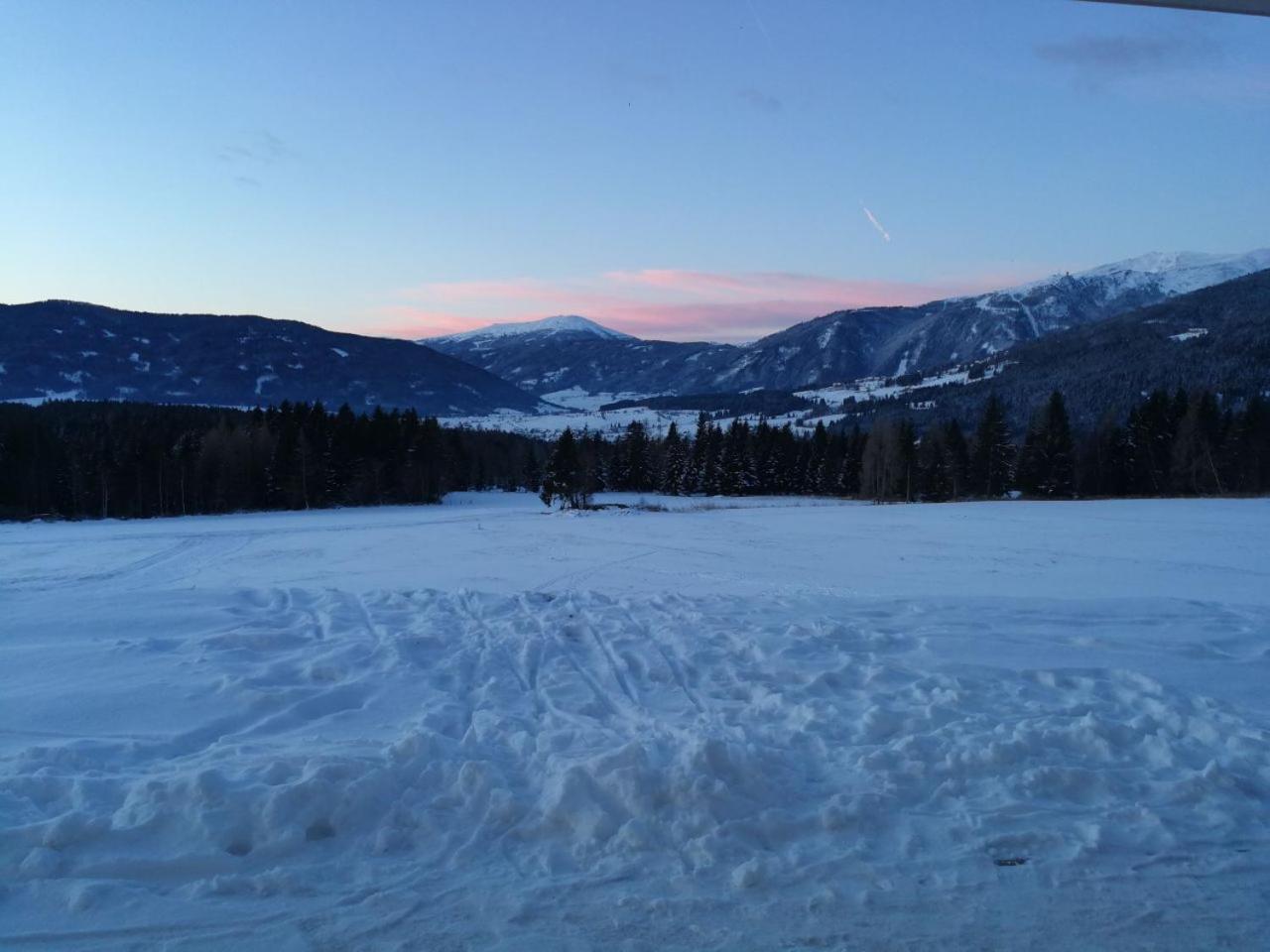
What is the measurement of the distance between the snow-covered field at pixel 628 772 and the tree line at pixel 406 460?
146 ft

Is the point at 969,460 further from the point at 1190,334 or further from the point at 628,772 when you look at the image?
the point at 1190,334

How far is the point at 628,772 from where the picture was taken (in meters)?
4.61

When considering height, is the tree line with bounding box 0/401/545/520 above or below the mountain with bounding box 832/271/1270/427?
below

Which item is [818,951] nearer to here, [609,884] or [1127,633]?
[609,884]

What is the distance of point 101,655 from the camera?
7.05 metres

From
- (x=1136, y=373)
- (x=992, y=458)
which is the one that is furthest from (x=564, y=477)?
(x=1136, y=373)

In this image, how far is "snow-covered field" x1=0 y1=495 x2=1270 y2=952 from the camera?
11.6 ft

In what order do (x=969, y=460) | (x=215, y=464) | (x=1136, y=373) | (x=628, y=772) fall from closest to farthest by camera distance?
(x=628, y=772) < (x=215, y=464) < (x=969, y=460) < (x=1136, y=373)

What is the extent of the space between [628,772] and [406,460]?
200 ft

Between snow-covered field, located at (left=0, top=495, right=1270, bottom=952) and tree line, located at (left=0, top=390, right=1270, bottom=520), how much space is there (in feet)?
146

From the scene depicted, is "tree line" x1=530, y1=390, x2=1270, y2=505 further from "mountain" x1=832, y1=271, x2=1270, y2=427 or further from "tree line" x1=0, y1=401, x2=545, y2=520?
"mountain" x1=832, y1=271, x2=1270, y2=427

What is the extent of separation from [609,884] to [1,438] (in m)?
61.9

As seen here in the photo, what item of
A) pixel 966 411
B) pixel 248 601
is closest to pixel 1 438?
pixel 248 601

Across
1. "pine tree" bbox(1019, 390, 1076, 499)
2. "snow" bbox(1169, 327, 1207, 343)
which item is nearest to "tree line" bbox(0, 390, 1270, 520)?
"pine tree" bbox(1019, 390, 1076, 499)
